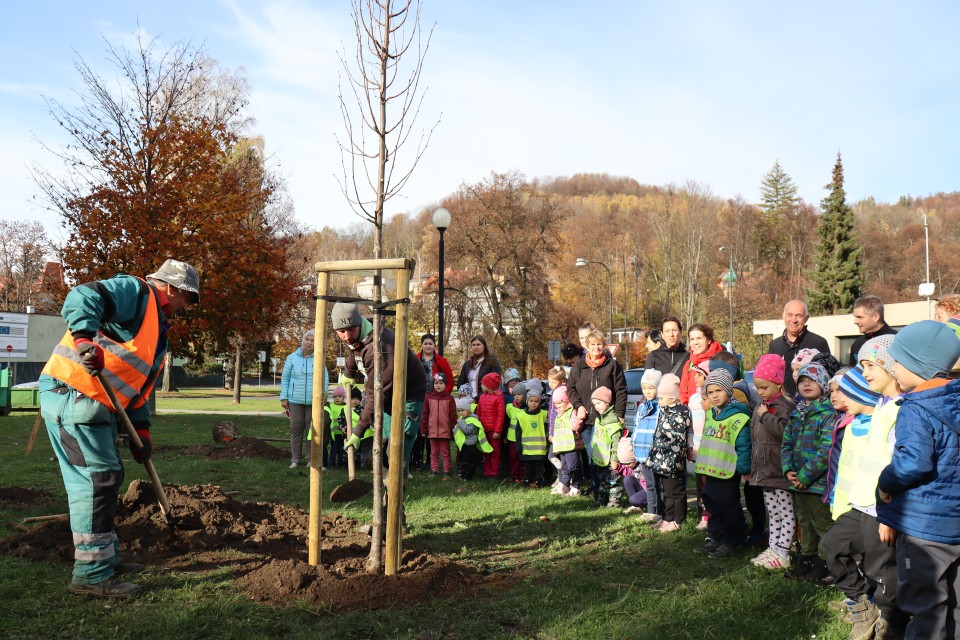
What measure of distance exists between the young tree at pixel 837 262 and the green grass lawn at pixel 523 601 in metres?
51.7

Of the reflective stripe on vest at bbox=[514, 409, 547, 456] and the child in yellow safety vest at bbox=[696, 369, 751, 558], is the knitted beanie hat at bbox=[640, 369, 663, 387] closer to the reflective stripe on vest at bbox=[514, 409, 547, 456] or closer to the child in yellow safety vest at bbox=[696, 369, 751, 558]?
the child in yellow safety vest at bbox=[696, 369, 751, 558]

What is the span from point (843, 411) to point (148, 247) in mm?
16833

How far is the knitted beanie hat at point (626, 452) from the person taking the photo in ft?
24.7

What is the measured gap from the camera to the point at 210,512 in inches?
245

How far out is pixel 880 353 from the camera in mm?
4250

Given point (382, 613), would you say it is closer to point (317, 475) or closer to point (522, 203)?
point (317, 475)

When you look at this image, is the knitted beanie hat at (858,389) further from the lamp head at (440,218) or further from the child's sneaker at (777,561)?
the lamp head at (440,218)

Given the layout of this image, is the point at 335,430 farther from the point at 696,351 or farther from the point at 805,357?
the point at 805,357

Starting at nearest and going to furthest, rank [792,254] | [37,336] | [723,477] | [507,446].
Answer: [723,477] → [507,446] → [37,336] → [792,254]

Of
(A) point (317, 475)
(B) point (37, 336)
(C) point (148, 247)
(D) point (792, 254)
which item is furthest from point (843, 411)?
(D) point (792, 254)

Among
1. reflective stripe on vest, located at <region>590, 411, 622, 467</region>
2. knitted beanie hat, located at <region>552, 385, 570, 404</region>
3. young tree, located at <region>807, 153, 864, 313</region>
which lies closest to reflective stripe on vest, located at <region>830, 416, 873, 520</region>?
reflective stripe on vest, located at <region>590, 411, 622, 467</region>

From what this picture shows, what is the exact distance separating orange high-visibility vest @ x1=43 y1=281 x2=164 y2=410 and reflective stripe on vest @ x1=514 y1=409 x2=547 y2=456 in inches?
218

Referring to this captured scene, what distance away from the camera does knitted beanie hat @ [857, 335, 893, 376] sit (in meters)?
4.09

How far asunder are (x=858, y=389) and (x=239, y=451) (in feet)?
32.4
